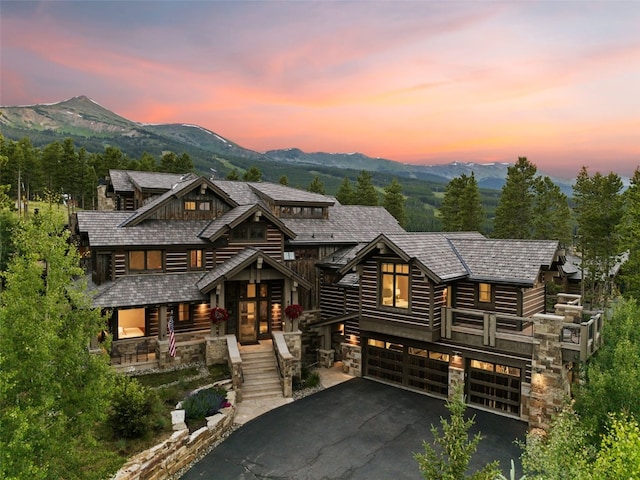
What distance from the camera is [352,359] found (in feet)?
71.7

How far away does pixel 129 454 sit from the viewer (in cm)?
1254

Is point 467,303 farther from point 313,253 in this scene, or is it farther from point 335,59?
point 335,59

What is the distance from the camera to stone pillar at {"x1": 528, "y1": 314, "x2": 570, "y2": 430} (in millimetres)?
15336

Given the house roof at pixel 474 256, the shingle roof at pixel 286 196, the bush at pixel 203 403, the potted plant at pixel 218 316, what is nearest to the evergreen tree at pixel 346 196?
the shingle roof at pixel 286 196

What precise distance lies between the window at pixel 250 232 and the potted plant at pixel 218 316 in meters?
4.57

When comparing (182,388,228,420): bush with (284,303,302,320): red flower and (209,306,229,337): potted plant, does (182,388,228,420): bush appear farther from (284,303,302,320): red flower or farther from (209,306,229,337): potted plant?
(284,303,302,320): red flower

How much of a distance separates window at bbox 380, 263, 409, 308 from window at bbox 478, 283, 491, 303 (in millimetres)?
3313

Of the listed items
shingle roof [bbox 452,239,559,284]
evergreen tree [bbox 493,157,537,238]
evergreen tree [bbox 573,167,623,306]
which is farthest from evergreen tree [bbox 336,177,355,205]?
shingle roof [bbox 452,239,559,284]

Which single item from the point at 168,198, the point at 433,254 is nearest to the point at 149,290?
the point at 168,198

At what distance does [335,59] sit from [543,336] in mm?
30927

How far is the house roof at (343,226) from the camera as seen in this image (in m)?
27.3

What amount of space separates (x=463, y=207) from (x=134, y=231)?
37.3 m

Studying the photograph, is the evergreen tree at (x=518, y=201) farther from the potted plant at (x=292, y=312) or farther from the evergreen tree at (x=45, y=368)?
the evergreen tree at (x=45, y=368)

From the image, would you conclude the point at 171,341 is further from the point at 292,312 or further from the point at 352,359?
the point at 352,359
